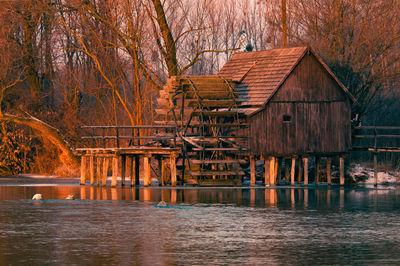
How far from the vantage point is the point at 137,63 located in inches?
1923

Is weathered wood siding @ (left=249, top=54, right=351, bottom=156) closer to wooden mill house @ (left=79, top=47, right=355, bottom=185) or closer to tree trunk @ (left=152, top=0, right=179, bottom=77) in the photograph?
wooden mill house @ (left=79, top=47, right=355, bottom=185)

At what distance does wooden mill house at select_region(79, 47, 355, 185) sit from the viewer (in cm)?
4281

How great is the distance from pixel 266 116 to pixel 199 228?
789 inches

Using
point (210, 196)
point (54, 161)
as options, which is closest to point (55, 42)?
point (54, 161)

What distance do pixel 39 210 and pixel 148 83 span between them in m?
23.8

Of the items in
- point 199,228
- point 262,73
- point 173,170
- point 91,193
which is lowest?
point 199,228

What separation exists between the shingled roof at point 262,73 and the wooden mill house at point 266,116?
61 millimetres

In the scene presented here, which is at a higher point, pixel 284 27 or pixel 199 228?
pixel 284 27

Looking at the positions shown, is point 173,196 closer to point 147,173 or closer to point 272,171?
point 147,173

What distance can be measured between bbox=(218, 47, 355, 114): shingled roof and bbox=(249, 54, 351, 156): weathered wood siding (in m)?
0.41

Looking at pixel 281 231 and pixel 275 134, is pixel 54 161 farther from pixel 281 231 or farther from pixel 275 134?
pixel 281 231

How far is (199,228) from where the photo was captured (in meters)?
23.8

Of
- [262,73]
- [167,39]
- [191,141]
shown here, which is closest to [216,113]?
[191,141]

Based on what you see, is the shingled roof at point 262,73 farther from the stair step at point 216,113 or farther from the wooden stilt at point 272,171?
the wooden stilt at point 272,171
